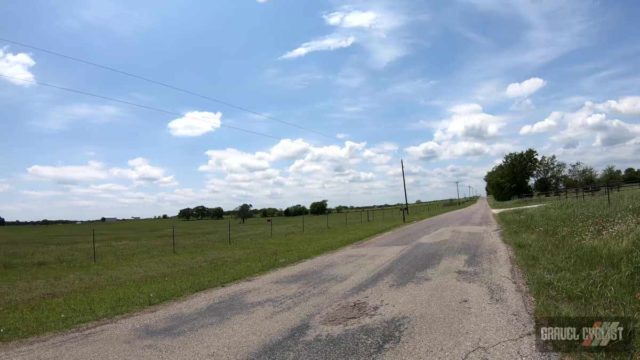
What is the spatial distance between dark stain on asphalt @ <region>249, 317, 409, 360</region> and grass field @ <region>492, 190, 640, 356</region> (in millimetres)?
2400

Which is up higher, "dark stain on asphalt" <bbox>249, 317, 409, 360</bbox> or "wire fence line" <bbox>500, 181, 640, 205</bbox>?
"wire fence line" <bbox>500, 181, 640, 205</bbox>

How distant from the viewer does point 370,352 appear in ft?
17.6

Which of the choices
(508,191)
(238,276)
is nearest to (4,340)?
(238,276)

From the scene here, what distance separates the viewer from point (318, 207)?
130 meters

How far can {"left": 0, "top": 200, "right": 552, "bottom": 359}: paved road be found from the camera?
554 cm

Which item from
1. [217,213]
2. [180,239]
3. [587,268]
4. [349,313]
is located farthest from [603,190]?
[217,213]

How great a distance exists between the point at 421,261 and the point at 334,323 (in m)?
6.44

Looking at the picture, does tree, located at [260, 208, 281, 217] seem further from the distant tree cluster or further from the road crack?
the road crack

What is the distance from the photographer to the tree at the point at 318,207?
5093 inches

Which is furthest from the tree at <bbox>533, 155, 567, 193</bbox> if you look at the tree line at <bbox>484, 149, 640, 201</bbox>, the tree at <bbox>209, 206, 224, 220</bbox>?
the tree at <bbox>209, 206, 224, 220</bbox>

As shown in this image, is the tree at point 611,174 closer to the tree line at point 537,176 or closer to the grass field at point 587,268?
the tree line at point 537,176

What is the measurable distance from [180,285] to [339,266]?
4.38 metres

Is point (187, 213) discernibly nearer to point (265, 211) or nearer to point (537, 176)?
point (265, 211)

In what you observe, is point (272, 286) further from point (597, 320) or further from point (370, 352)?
point (597, 320)
